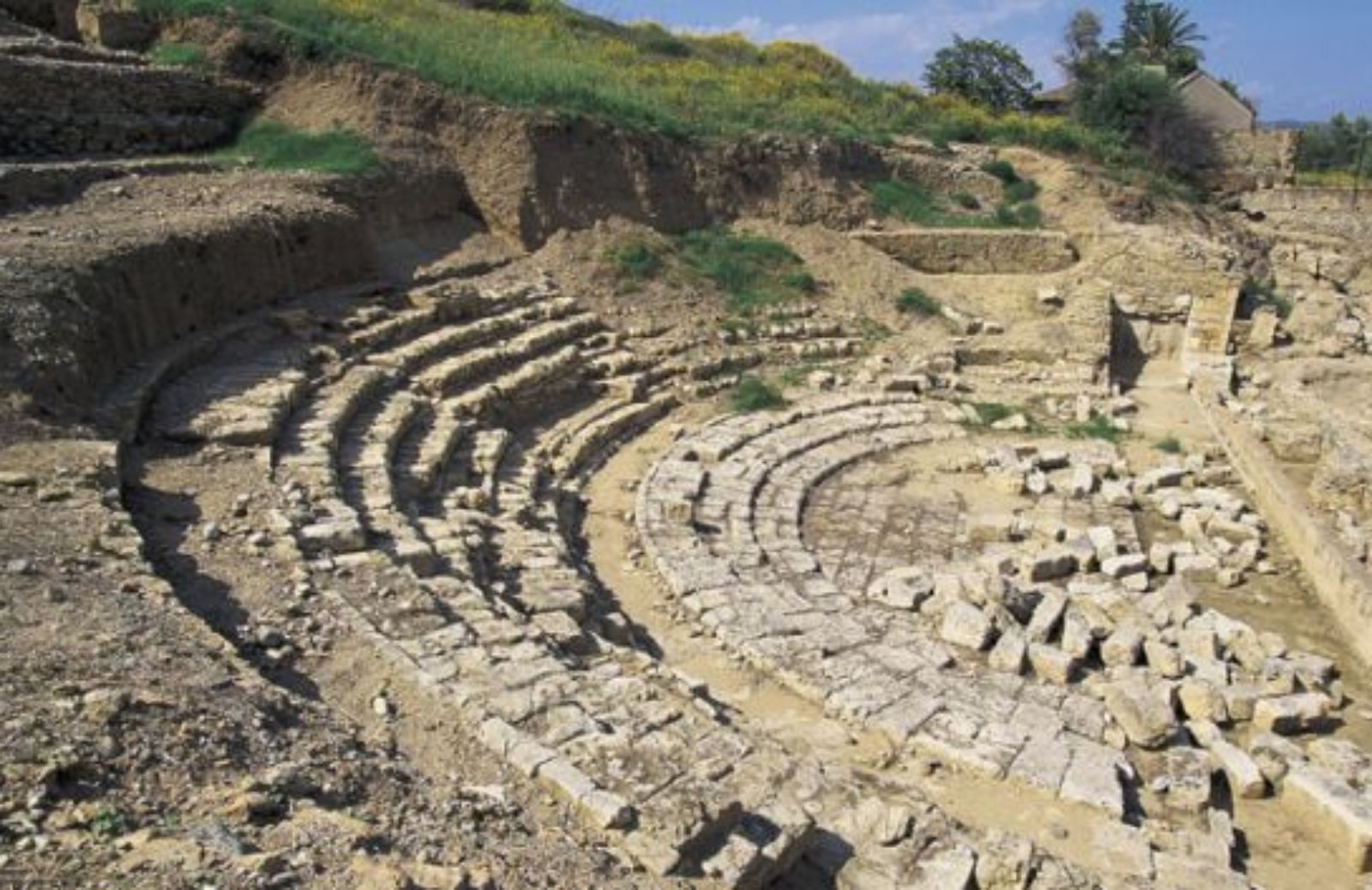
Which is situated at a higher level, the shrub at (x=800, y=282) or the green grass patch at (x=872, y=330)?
→ the shrub at (x=800, y=282)

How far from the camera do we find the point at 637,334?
1736 centimetres

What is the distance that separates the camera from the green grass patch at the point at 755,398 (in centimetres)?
1606

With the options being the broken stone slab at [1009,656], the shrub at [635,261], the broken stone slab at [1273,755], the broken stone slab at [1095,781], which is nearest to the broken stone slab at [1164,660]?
the broken stone slab at [1273,755]

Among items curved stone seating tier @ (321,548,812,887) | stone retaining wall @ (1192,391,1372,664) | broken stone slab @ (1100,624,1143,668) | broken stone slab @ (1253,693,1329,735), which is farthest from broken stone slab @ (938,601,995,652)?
stone retaining wall @ (1192,391,1372,664)

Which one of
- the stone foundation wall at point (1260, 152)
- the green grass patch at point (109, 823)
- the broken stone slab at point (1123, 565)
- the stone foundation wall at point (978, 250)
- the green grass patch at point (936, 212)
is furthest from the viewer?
the stone foundation wall at point (1260, 152)

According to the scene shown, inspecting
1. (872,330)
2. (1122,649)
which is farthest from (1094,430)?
(1122,649)

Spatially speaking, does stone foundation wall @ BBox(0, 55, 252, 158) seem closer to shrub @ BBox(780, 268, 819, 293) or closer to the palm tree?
shrub @ BBox(780, 268, 819, 293)

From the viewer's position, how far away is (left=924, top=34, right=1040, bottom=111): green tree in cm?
3912

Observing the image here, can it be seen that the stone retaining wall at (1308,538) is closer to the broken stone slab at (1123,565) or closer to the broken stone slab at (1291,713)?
the broken stone slab at (1291,713)

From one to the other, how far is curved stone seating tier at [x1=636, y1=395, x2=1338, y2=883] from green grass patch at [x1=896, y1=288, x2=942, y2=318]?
21.3ft

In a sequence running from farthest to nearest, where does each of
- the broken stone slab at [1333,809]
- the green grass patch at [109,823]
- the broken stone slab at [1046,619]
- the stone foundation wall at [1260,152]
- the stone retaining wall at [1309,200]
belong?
1. the stone foundation wall at [1260,152]
2. the stone retaining wall at [1309,200]
3. the broken stone slab at [1046,619]
4. the broken stone slab at [1333,809]
5. the green grass patch at [109,823]

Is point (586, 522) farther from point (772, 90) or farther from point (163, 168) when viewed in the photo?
point (772, 90)

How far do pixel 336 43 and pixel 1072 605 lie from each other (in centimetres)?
1496

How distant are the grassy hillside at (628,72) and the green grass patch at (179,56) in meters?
0.67
